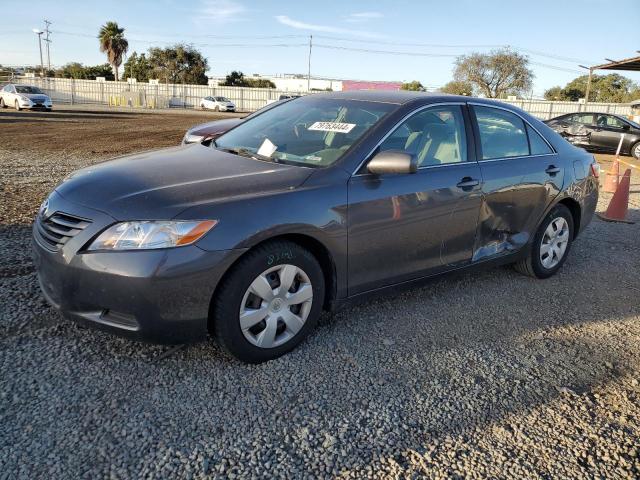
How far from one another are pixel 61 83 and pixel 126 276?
52.9 m

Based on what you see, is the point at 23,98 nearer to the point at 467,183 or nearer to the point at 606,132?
the point at 606,132

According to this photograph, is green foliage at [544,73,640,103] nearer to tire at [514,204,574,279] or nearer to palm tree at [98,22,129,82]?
palm tree at [98,22,129,82]

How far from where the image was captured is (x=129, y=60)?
7275cm

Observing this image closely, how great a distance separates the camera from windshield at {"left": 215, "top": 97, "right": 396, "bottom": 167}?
3.40 m

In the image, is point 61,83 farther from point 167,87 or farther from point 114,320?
point 114,320

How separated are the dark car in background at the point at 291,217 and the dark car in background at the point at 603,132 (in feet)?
46.5

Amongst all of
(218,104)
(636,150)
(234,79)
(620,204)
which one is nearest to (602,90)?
(234,79)

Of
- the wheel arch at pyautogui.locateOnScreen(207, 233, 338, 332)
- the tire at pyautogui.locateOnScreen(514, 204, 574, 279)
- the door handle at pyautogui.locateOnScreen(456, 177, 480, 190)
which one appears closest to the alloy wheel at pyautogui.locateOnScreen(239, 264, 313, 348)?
the wheel arch at pyautogui.locateOnScreen(207, 233, 338, 332)

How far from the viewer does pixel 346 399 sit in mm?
2740

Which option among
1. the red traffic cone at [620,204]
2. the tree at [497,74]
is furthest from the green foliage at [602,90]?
the red traffic cone at [620,204]

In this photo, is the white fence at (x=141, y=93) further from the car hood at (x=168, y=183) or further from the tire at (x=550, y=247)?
the car hood at (x=168, y=183)

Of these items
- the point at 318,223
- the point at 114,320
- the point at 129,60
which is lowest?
the point at 114,320

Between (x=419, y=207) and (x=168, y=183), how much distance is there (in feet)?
5.35

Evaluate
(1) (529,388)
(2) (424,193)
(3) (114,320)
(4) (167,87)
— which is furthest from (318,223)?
(4) (167,87)
